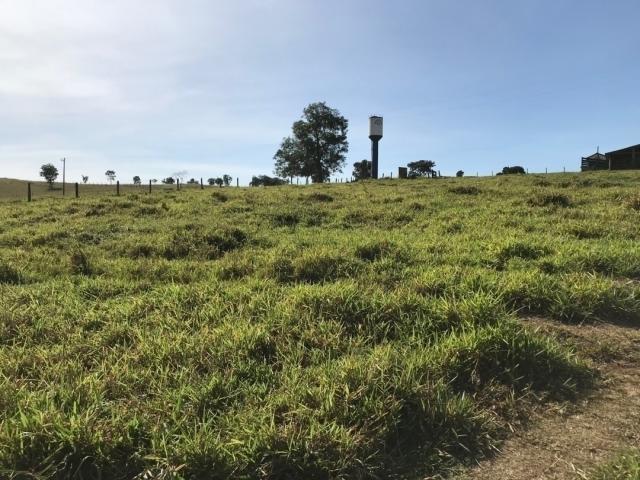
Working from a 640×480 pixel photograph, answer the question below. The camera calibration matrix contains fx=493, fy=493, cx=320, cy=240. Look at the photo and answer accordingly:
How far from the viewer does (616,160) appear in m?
41.4

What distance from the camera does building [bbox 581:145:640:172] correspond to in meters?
39.1

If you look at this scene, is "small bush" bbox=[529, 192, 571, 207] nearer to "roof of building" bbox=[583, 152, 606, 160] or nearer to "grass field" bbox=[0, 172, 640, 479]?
"grass field" bbox=[0, 172, 640, 479]

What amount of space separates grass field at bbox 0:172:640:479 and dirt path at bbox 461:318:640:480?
13cm

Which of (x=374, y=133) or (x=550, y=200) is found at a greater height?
(x=374, y=133)

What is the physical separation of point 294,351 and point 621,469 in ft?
7.24

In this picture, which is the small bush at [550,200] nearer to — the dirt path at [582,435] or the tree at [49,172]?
the dirt path at [582,435]

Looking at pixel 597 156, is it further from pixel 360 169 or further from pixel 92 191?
pixel 92 191

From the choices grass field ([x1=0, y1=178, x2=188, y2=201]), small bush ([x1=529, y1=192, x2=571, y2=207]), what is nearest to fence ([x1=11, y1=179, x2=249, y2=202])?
grass field ([x1=0, y1=178, x2=188, y2=201])

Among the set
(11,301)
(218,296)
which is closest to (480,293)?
(218,296)

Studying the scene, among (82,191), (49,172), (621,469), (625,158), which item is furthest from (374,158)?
(49,172)

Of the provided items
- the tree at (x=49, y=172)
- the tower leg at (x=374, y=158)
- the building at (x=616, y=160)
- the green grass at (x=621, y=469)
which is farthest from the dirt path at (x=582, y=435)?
the tree at (x=49, y=172)

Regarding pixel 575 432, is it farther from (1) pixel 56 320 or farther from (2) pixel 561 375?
(1) pixel 56 320

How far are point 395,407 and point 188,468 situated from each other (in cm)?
124

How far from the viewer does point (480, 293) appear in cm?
485
